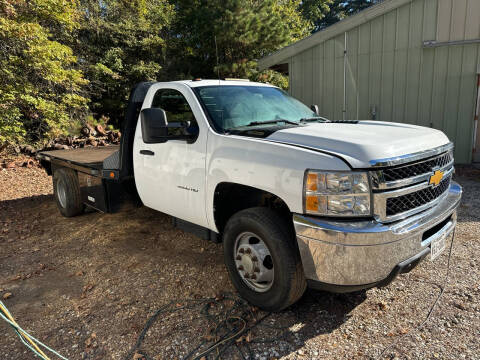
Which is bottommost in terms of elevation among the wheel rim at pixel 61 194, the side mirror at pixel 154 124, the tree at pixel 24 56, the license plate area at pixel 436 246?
the wheel rim at pixel 61 194

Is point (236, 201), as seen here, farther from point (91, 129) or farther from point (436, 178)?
point (91, 129)

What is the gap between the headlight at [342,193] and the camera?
2.48 metres

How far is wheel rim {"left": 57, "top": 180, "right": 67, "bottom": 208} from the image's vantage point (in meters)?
5.98

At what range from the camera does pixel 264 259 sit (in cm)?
303

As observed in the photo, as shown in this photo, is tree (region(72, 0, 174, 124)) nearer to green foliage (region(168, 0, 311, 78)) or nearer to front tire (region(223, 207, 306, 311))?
green foliage (region(168, 0, 311, 78))

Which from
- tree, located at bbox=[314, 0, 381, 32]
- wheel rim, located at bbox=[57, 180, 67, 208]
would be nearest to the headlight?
wheel rim, located at bbox=[57, 180, 67, 208]

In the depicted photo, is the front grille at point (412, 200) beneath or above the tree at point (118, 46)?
beneath

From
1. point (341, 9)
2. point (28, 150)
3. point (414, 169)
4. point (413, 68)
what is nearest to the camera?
point (414, 169)

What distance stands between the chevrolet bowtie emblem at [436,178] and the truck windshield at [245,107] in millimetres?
1408

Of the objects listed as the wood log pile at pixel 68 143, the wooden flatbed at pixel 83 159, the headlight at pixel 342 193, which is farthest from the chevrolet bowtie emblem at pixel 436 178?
the wood log pile at pixel 68 143

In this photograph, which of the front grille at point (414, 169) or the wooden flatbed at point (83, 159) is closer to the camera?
the front grille at point (414, 169)

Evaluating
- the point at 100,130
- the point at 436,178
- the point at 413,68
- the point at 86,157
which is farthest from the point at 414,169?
the point at 100,130

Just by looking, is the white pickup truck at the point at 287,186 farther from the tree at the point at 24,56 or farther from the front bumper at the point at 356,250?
the tree at the point at 24,56

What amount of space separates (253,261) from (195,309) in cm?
74
